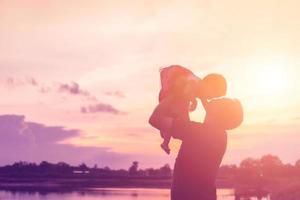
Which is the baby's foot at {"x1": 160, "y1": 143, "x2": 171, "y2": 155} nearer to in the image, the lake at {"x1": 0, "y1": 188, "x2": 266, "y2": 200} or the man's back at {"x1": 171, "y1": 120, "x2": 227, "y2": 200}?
the man's back at {"x1": 171, "y1": 120, "x2": 227, "y2": 200}

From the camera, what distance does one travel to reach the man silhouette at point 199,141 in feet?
16.4

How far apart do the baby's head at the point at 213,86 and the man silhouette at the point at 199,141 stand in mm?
74

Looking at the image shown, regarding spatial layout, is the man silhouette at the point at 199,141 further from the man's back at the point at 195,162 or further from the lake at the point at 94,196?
the lake at the point at 94,196

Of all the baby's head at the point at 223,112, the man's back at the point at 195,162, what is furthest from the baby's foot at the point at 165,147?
the baby's head at the point at 223,112

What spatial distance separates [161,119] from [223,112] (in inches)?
25.3

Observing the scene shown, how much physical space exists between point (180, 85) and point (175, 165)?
0.68m

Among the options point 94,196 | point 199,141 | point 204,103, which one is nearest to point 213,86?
point 204,103

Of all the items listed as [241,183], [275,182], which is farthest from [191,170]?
[241,183]

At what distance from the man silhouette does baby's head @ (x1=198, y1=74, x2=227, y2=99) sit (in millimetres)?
74

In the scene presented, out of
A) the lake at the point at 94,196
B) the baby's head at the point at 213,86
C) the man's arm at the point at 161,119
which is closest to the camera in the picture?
the man's arm at the point at 161,119

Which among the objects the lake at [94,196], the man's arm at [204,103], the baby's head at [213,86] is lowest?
the man's arm at [204,103]

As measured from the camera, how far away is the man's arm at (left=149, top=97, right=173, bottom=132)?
16.0 feet

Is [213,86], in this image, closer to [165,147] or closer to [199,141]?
[199,141]

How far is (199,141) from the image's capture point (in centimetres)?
514
